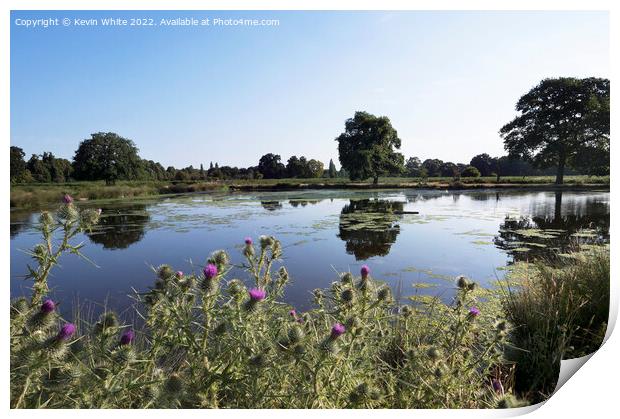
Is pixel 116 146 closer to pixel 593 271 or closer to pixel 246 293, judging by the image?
pixel 246 293

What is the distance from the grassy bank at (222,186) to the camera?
2.17m

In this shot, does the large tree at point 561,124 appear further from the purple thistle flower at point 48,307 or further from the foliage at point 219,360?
the purple thistle flower at point 48,307

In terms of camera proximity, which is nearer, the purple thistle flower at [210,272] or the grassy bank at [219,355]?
the grassy bank at [219,355]

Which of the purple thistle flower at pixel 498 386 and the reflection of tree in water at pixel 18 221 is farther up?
the reflection of tree in water at pixel 18 221

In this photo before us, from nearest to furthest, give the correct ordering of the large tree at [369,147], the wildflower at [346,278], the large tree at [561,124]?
1. the wildflower at [346,278]
2. the large tree at [561,124]
3. the large tree at [369,147]

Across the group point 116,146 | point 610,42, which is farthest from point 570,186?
point 116,146

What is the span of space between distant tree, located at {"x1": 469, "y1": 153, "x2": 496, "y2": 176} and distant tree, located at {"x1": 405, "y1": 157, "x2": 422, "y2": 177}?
41 centimetres

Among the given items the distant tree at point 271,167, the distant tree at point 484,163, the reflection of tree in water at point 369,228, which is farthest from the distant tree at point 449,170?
the reflection of tree in water at point 369,228

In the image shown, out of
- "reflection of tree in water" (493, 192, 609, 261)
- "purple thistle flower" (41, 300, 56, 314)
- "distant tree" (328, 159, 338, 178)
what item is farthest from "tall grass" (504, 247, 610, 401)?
"purple thistle flower" (41, 300, 56, 314)

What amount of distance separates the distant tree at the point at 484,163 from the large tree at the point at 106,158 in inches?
97.6

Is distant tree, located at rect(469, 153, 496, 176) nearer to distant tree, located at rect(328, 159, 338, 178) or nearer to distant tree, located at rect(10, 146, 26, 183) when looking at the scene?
distant tree, located at rect(328, 159, 338, 178)

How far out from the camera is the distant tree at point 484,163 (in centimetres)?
296

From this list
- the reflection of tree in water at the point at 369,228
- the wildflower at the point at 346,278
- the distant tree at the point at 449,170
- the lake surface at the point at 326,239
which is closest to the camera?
the wildflower at the point at 346,278

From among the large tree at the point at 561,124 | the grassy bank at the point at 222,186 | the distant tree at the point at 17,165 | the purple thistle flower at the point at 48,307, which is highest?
the large tree at the point at 561,124
